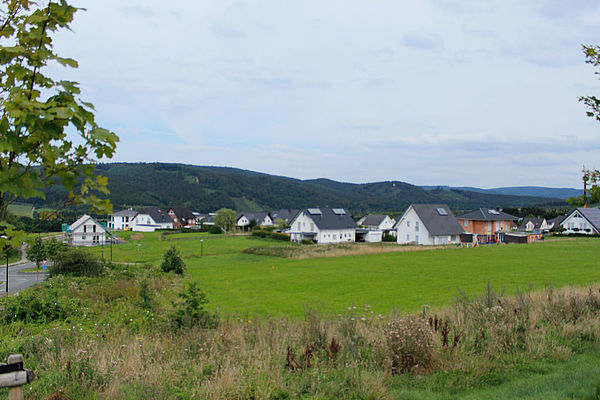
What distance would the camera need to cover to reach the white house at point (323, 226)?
7256cm

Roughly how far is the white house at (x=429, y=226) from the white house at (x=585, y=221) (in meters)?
22.0

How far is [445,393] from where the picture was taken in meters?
6.39

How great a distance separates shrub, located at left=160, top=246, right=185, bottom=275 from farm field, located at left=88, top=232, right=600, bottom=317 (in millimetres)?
1579

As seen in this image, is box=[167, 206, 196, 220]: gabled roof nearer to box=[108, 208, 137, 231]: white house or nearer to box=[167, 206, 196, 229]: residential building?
box=[167, 206, 196, 229]: residential building

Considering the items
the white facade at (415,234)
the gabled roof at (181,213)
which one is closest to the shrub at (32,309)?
the white facade at (415,234)

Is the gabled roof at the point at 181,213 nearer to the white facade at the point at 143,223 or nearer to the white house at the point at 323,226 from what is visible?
the white facade at the point at 143,223

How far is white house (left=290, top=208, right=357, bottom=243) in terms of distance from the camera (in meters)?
72.6

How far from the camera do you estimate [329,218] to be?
74688 millimetres

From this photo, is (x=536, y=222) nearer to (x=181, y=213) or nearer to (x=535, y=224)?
(x=535, y=224)

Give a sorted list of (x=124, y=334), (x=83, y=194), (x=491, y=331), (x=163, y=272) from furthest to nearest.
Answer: (x=163, y=272) → (x=124, y=334) → (x=491, y=331) → (x=83, y=194)

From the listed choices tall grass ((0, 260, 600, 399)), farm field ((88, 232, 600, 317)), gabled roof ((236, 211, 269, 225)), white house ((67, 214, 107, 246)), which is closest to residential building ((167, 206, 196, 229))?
gabled roof ((236, 211, 269, 225))

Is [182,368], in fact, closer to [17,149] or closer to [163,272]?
[17,149]

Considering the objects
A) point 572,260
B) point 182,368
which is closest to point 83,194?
point 182,368

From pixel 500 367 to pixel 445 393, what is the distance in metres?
1.60
